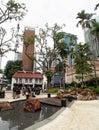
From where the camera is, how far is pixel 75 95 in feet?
75.5

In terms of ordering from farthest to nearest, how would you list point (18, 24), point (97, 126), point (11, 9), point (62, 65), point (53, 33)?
point (62, 65) → point (53, 33) → point (18, 24) → point (11, 9) → point (97, 126)

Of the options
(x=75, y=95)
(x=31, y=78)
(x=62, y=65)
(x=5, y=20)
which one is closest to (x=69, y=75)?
(x=31, y=78)

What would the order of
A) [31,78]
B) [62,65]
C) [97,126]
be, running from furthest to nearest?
[31,78], [62,65], [97,126]

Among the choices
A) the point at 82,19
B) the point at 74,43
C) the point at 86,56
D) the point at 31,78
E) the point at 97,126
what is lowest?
the point at 97,126

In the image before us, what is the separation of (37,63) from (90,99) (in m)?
19.9

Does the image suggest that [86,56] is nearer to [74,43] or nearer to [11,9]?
[74,43]

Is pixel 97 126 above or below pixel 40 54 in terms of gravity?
below

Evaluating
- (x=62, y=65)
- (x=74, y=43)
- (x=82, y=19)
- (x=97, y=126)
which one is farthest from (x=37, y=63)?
(x=97, y=126)

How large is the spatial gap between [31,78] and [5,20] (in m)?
35.8

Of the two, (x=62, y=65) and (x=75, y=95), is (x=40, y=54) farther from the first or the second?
(x=75, y=95)

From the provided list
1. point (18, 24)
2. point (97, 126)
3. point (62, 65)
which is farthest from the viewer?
point (62, 65)

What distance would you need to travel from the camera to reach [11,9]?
20453mm

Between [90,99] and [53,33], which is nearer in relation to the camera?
[90,99]

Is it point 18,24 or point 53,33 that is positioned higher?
point 53,33
